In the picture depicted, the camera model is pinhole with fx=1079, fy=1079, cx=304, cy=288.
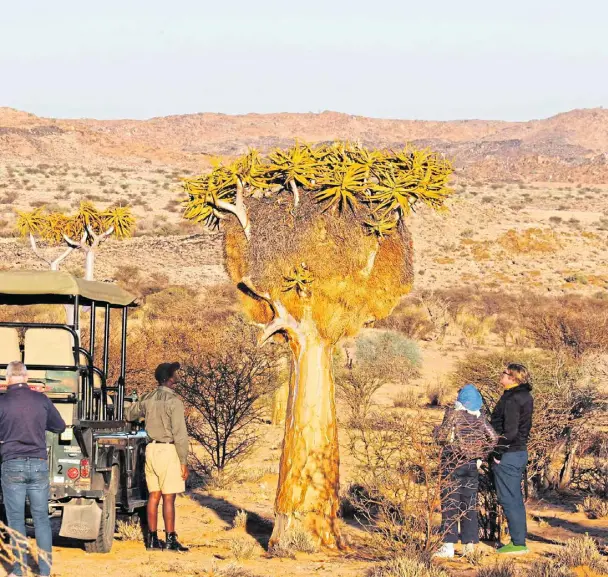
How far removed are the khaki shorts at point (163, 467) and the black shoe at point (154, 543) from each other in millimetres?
399

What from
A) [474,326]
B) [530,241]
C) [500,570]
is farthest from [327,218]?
[530,241]

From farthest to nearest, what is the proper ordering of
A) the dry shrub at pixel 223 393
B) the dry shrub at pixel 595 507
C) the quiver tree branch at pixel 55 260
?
the quiver tree branch at pixel 55 260, the dry shrub at pixel 223 393, the dry shrub at pixel 595 507

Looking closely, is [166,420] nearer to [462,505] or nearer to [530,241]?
[462,505]

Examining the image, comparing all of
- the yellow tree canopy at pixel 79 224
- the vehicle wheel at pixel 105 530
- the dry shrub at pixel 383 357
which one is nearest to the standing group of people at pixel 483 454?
the vehicle wheel at pixel 105 530

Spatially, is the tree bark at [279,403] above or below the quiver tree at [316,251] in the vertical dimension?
below

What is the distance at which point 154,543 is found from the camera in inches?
388

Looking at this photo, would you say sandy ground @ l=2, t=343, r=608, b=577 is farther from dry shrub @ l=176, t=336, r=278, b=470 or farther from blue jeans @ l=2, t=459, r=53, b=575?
blue jeans @ l=2, t=459, r=53, b=575

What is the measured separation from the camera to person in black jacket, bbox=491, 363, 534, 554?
935cm

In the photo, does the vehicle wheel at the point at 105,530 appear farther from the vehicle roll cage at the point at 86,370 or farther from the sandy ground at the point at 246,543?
the vehicle roll cage at the point at 86,370

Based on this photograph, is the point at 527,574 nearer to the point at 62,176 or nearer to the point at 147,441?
the point at 147,441

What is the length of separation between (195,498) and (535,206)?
6257cm

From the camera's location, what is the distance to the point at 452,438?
908 cm

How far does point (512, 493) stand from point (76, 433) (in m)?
3.77

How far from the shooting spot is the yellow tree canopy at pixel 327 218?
31.8 ft
